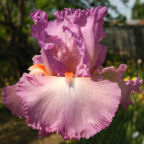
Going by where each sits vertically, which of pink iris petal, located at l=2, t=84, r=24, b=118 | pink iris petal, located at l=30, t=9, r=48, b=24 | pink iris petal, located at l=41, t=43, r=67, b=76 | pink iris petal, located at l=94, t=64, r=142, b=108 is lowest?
pink iris petal, located at l=2, t=84, r=24, b=118

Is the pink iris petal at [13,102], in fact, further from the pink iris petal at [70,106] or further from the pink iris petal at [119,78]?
the pink iris petal at [119,78]

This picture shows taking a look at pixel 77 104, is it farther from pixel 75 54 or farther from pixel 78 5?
pixel 78 5

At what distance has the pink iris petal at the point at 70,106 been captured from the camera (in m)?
0.45

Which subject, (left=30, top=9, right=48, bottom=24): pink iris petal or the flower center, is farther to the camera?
(left=30, top=9, right=48, bottom=24): pink iris petal

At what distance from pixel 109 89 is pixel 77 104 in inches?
3.4

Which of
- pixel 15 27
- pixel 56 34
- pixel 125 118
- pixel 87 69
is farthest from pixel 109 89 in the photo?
pixel 15 27

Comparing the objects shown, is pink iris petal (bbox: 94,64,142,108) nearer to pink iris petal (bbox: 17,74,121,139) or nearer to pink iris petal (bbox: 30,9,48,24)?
pink iris petal (bbox: 17,74,121,139)

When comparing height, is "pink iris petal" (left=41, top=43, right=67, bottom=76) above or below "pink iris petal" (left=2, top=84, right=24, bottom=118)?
above

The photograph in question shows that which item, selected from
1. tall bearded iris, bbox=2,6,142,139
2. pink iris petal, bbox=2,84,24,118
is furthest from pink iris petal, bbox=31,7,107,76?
pink iris petal, bbox=2,84,24,118

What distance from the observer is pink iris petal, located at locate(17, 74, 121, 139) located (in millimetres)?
450

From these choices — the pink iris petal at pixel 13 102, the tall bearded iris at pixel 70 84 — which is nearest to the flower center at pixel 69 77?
the tall bearded iris at pixel 70 84

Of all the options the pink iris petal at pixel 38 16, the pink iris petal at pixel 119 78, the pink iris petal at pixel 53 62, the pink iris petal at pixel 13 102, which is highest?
the pink iris petal at pixel 38 16

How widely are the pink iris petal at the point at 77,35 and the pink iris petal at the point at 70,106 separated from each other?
70 mm

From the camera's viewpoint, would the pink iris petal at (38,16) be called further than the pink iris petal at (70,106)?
Yes
